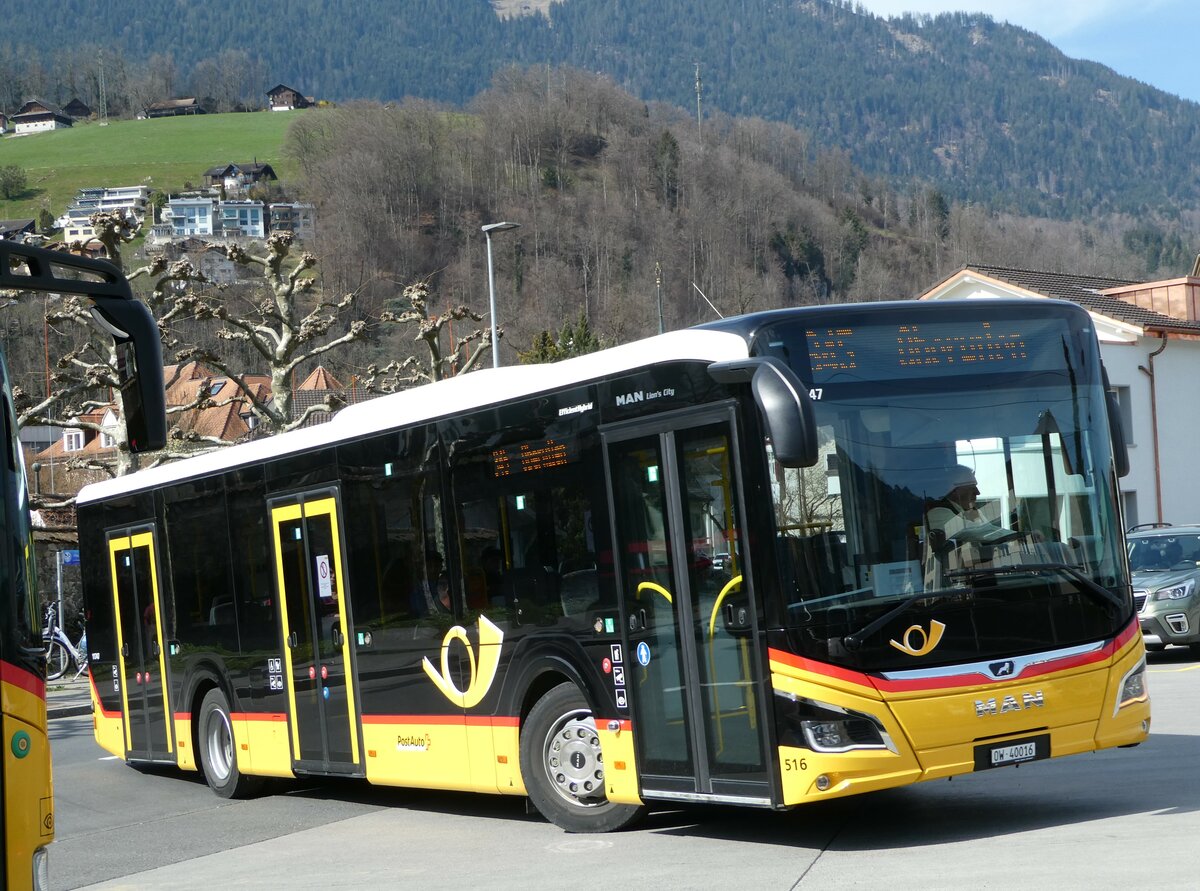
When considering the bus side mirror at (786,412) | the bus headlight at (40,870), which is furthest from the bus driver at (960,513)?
the bus headlight at (40,870)

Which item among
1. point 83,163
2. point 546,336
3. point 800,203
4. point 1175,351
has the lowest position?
point 1175,351

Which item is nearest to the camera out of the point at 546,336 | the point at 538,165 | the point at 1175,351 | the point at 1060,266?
the point at 1175,351

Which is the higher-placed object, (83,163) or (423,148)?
(83,163)

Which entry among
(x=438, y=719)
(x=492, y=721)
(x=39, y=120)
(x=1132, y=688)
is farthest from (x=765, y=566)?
(x=39, y=120)

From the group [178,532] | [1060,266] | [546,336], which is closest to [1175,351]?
[546,336]

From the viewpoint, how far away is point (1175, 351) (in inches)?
1702

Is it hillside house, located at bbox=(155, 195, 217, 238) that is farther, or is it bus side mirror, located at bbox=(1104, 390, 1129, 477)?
hillside house, located at bbox=(155, 195, 217, 238)

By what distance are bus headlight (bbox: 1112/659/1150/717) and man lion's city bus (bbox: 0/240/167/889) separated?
5677 mm

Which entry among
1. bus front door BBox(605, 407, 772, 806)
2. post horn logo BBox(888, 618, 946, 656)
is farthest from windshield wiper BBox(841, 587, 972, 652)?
bus front door BBox(605, 407, 772, 806)

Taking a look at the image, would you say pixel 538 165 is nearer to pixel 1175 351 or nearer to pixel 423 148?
pixel 423 148

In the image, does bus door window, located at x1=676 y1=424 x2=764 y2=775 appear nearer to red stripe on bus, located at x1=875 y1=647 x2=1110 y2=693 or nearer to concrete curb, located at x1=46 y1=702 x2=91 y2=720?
red stripe on bus, located at x1=875 y1=647 x2=1110 y2=693

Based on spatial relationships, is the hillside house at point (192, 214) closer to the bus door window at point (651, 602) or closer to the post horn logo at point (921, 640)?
the bus door window at point (651, 602)

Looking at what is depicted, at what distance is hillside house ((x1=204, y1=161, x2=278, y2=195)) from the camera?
156 meters

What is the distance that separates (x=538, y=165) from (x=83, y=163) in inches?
2233
